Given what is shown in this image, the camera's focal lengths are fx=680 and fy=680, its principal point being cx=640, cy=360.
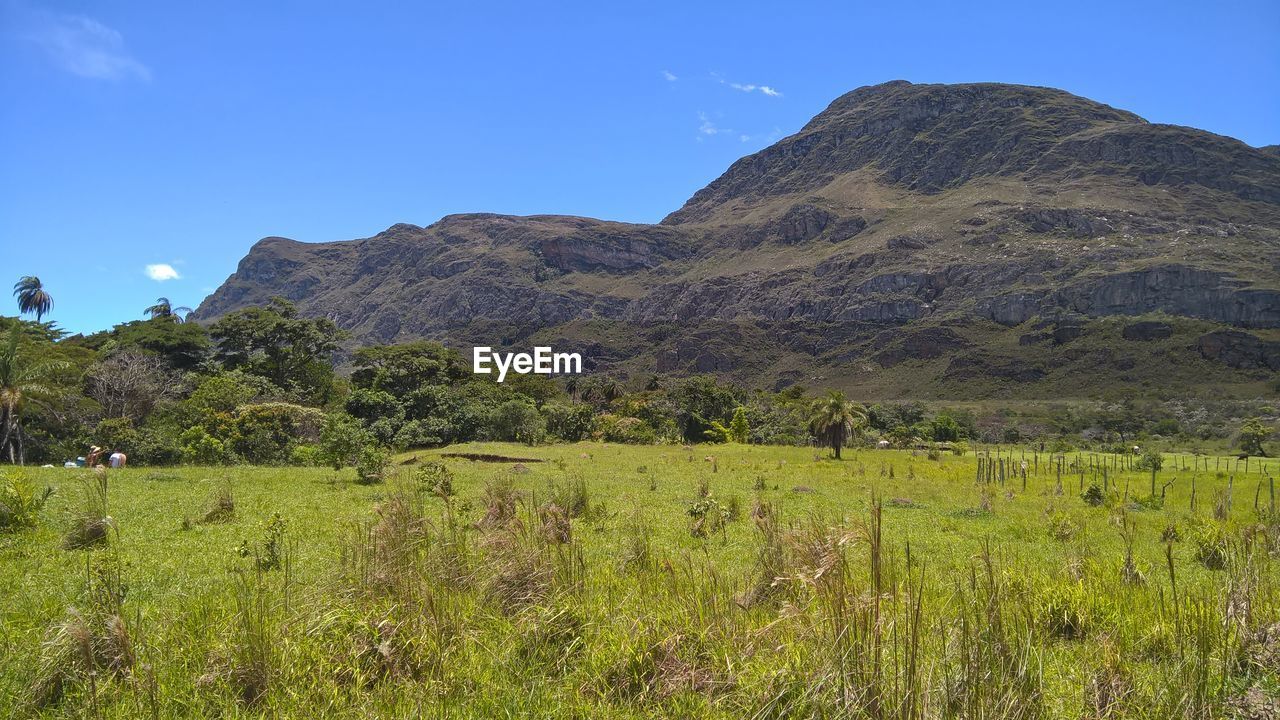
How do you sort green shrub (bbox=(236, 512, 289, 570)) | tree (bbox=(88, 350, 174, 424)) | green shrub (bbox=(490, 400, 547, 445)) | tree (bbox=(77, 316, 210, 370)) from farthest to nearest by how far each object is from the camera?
tree (bbox=(77, 316, 210, 370)) → green shrub (bbox=(490, 400, 547, 445)) → tree (bbox=(88, 350, 174, 424)) → green shrub (bbox=(236, 512, 289, 570))

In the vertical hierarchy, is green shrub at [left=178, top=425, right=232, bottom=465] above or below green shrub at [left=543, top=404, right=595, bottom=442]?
above

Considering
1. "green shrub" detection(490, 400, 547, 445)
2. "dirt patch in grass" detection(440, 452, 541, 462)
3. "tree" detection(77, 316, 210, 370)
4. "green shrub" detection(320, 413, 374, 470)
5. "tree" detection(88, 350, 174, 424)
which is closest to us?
"green shrub" detection(320, 413, 374, 470)

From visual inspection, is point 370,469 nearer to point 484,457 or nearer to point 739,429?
point 484,457

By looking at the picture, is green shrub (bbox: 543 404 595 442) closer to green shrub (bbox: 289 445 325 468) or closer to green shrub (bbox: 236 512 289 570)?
green shrub (bbox: 289 445 325 468)

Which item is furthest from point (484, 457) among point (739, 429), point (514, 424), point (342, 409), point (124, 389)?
point (739, 429)

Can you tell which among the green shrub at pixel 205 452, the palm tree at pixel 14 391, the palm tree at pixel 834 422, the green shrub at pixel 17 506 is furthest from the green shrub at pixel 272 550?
the palm tree at pixel 834 422

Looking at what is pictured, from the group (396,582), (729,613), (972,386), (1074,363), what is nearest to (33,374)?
(396,582)

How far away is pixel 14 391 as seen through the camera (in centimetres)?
2723

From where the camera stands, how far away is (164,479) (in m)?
19.6

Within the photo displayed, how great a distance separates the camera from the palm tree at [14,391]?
1067 inches

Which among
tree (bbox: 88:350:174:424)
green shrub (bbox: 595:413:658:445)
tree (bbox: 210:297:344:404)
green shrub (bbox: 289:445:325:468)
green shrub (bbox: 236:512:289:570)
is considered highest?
tree (bbox: 210:297:344:404)

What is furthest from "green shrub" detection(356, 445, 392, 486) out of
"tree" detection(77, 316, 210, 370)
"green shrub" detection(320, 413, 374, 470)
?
"tree" detection(77, 316, 210, 370)

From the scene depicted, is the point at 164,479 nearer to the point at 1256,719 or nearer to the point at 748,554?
the point at 748,554

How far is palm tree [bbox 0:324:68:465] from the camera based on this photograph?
27.1m
